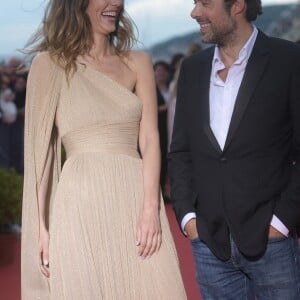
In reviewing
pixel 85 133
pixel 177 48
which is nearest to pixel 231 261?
pixel 85 133

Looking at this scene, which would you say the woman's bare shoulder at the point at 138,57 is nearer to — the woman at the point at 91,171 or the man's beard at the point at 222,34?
the woman at the point at 91,171

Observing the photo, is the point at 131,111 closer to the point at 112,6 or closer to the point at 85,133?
the point at 85,133

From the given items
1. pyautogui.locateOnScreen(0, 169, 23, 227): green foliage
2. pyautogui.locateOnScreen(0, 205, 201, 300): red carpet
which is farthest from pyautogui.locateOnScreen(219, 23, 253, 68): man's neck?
pyautogui.locateOnScreen(0, 169, 23, 227): green foliage

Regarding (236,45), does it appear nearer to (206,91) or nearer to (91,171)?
(206,91)

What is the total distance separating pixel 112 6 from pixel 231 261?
114 centimetres

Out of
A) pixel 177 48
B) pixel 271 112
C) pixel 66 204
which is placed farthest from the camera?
pixel 177 48

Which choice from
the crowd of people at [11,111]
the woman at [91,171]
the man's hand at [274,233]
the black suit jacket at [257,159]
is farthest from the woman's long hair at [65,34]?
the crowd of people at [11,111]

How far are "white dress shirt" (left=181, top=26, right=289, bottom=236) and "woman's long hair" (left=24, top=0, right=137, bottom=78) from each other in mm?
531

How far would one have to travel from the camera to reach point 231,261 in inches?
130

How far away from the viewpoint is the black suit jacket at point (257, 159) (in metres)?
3.23

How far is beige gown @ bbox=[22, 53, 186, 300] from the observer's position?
3.40 meters

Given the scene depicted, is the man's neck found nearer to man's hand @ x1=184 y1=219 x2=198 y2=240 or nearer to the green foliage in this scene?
man's hand @ x1=184 y1=219 x2=198 y2=240

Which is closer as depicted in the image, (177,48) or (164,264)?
(164,264)

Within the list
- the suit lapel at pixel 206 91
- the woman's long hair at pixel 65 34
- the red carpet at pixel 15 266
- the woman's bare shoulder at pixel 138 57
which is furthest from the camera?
the red carpet at pixel 15 266
